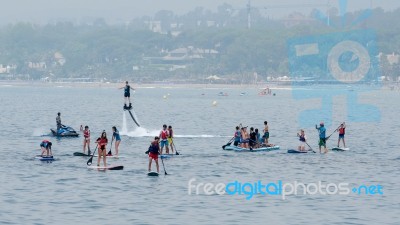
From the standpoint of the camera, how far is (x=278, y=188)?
5888cm

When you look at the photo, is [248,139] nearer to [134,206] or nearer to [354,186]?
[354,186]

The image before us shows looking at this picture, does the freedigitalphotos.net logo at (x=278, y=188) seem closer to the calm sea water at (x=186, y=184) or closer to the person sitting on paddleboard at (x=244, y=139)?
the calm sea water at (x=186, y=184)

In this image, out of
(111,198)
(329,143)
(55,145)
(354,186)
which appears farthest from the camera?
(329,143)

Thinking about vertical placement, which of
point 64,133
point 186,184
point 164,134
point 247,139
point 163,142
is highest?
point 164,134

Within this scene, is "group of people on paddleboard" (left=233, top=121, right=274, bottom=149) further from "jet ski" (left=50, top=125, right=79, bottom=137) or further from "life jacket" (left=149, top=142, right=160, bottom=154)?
"jet ski" (left=50, top=125, right=79, bottom=137)

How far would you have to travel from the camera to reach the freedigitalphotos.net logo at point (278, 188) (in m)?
57.0

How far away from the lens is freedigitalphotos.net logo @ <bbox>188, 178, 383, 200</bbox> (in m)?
57.0

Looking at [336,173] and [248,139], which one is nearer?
[336,173]

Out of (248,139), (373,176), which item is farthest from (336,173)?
(248,139)

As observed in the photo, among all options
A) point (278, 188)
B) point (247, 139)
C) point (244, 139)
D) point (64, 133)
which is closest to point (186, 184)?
point (278, 188)

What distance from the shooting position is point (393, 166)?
7138 cm

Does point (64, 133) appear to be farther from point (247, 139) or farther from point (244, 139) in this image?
point (247, 139)

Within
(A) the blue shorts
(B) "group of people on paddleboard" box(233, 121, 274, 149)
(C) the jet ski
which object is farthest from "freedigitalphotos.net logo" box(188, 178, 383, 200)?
(C) the jet ski

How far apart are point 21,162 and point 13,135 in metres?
32.2
